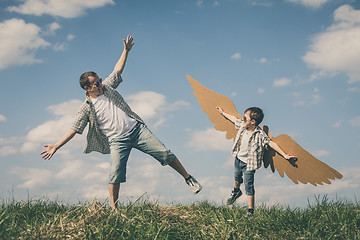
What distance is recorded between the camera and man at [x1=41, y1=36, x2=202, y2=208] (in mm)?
5254

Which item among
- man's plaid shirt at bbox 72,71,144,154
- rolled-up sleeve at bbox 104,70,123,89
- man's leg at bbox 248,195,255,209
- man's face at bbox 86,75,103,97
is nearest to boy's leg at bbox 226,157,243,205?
man's leg at bbox 248,195,255,209

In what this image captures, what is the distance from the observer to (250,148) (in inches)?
218

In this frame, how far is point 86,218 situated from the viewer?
169 inches

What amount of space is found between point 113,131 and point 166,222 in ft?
5.35

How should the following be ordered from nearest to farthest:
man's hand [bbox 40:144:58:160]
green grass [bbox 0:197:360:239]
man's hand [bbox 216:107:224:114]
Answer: green grass [bbox 0:197:360:239] → man's hand [bbox 40:144:58:160] → man's hand [bbox 216:107:224:114]

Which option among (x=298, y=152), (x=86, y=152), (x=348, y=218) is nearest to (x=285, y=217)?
(x=348, y=218)

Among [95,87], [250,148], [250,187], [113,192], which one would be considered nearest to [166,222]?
[113,192]

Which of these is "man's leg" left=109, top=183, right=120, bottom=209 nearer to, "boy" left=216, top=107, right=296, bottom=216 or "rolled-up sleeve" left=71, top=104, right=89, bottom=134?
"rolled-up sleeve" left=71, top=104, right=89, bottom=134

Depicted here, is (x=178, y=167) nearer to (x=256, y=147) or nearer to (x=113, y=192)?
(x=113, y=192)

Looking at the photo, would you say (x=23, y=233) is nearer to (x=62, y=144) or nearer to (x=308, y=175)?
(x=62, y=144)

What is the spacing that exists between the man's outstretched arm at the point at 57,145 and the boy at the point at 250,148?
8.54 feet

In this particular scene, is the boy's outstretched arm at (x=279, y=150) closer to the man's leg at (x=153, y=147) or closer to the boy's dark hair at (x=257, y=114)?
the boy's dark hair at (x=257, y=114)

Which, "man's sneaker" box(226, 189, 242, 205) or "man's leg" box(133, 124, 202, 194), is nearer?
"man's leg" box(133, 124, 202, 194)

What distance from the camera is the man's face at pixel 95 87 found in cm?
534
